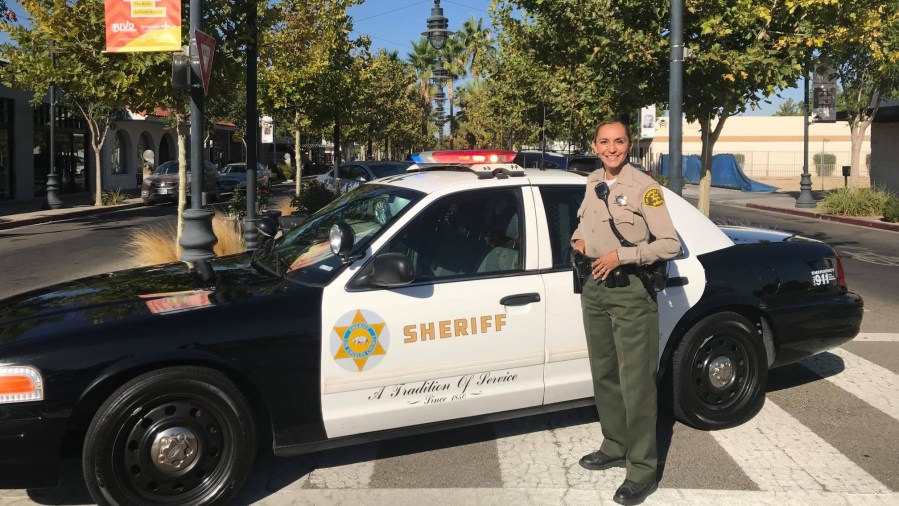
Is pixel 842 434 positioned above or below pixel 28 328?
below

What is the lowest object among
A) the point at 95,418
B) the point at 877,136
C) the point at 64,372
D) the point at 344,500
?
the point at 344,500

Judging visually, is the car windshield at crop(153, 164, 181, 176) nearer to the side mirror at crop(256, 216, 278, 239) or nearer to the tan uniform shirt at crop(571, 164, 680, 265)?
the side mirror at crop(256, 216, 278, 239)

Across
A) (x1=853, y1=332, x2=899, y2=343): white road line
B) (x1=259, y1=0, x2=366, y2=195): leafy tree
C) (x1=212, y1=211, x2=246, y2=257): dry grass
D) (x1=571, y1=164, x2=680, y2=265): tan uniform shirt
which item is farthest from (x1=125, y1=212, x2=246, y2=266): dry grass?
(x1=259, y1=0, x2=366, y2=195): leafy tree

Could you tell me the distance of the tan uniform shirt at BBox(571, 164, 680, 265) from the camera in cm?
358

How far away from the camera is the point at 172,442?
11.4 ft

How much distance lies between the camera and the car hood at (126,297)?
11.6ft

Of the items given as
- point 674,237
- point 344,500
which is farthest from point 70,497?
point 674,237

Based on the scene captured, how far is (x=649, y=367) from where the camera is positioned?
3.73m

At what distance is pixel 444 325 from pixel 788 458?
2.16m

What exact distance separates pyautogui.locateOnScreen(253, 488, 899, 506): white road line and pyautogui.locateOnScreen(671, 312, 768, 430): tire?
0.79m

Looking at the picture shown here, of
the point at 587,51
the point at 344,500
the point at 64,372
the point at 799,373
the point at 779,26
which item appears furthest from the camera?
the point at 587,51

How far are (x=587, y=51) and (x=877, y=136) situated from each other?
77.7 ft

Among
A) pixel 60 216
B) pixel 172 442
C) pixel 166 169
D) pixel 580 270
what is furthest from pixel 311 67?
pixel 172 442

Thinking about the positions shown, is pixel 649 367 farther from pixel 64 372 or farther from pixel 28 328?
pixel 28 328
